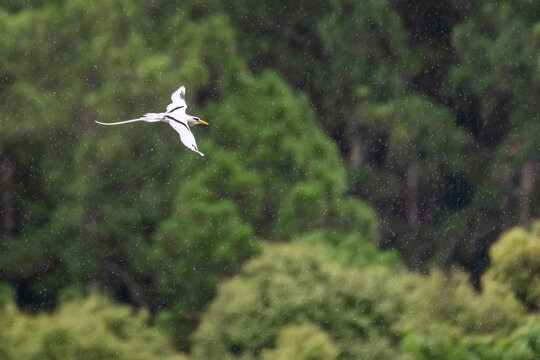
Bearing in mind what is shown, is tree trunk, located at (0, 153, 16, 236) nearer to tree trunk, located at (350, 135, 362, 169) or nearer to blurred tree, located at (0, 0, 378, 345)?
blurred tree, located at (0, 0, 378, 345)

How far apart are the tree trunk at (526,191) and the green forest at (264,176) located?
0.12 feet

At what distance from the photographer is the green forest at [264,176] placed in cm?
1602

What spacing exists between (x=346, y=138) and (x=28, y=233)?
224 inches

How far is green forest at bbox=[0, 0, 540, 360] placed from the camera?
16016 millimetres

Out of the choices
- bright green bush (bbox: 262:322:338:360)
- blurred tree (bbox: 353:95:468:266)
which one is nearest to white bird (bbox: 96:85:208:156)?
bright green bush (bbox: 262:322:338:360)

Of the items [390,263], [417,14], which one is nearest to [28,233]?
[390,263]

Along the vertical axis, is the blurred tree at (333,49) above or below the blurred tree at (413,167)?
above

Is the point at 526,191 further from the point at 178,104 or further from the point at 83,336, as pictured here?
the point at 178,104

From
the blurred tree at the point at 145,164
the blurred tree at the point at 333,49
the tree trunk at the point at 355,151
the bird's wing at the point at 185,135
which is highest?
the blurred tree at the point at 333,49

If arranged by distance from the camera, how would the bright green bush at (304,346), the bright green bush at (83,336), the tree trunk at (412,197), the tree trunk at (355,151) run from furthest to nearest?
1. the tree trunk at (355,151)
2. the tree trunk at (412,197)
3. the bright green bush at (83,336)
4. the bright green bush at (304,346)

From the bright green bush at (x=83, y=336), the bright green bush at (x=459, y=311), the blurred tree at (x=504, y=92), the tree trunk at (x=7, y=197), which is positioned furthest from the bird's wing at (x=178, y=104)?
the blurred tree at (x=504, y=92)

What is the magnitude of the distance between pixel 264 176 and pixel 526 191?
4635mm

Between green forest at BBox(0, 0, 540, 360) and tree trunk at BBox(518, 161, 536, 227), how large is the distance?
36 millimetres

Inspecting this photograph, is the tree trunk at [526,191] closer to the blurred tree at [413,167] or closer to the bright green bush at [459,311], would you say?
the blurred tree at [413,167]
